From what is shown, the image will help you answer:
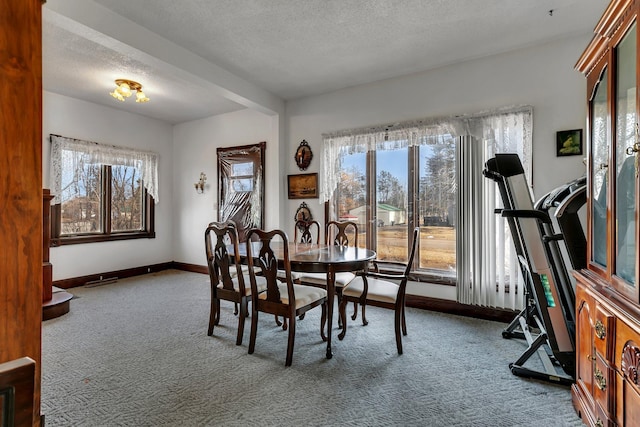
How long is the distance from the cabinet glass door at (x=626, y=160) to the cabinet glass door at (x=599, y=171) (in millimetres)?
138

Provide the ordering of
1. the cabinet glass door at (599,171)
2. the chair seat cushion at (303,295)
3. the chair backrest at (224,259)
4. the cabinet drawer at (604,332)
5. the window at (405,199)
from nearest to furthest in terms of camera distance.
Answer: the cabinet drawer at (604,332) < the cabinet glass door at (599,171) < the chair seat cushion at (303,295) < the chair backrest at (224,259) < the window at (405,199)

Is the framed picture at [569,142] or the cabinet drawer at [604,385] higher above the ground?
the framed picture at [569,142]

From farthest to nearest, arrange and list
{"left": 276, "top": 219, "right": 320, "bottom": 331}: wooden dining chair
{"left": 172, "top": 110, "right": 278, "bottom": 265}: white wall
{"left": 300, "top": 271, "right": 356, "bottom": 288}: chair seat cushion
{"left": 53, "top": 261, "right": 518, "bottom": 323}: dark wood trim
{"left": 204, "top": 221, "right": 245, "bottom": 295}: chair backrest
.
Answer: {"left": 172, "top": 110, "right": 278, "bottom": 265}: white wall, {"left": 276, "top": 219, "right": 320, "bottom": 331}: wooden dining chair, {"left": 53, "top": 261, "right": 518, "bottom": 323}: dark wood trim, {"left": 300, "top": 271, "right": 356, "bottom": 288}: chair seat cushion, {"left": 204, "top": 221, "right": 245, "bottom": 295}: chair backrest

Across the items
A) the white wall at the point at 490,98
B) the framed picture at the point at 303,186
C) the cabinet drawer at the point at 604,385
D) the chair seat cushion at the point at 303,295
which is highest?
the white wall at the point at 490,98

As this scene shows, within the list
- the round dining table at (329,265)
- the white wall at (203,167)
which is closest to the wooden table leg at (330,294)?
the round dining table at (329,265)

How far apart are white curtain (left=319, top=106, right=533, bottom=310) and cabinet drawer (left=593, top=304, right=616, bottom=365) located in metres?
1.66

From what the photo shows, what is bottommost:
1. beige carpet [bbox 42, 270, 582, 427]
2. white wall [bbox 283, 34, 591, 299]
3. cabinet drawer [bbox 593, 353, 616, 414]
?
beige carpet [bbox 42, 270, 582, 427]

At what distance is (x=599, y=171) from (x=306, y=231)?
3102mm

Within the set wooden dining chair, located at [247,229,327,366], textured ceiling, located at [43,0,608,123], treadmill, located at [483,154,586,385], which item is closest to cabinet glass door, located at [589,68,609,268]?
treadmill, located at [483,154,586,385]

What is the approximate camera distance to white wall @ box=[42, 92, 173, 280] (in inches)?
173

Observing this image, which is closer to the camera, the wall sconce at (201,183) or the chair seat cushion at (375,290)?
the chair seat cushion at (375,290)

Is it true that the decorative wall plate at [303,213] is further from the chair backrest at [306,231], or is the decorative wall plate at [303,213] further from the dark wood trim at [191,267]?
the dark wood trim at [191,267]

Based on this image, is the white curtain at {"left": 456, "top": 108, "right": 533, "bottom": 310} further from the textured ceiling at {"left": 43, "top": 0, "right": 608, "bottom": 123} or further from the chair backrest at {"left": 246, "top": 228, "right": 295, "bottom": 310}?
the chair backrest at {"left": 246, "top": 228, "right": 295, "bottom": 310}

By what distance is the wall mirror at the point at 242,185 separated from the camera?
485cm
